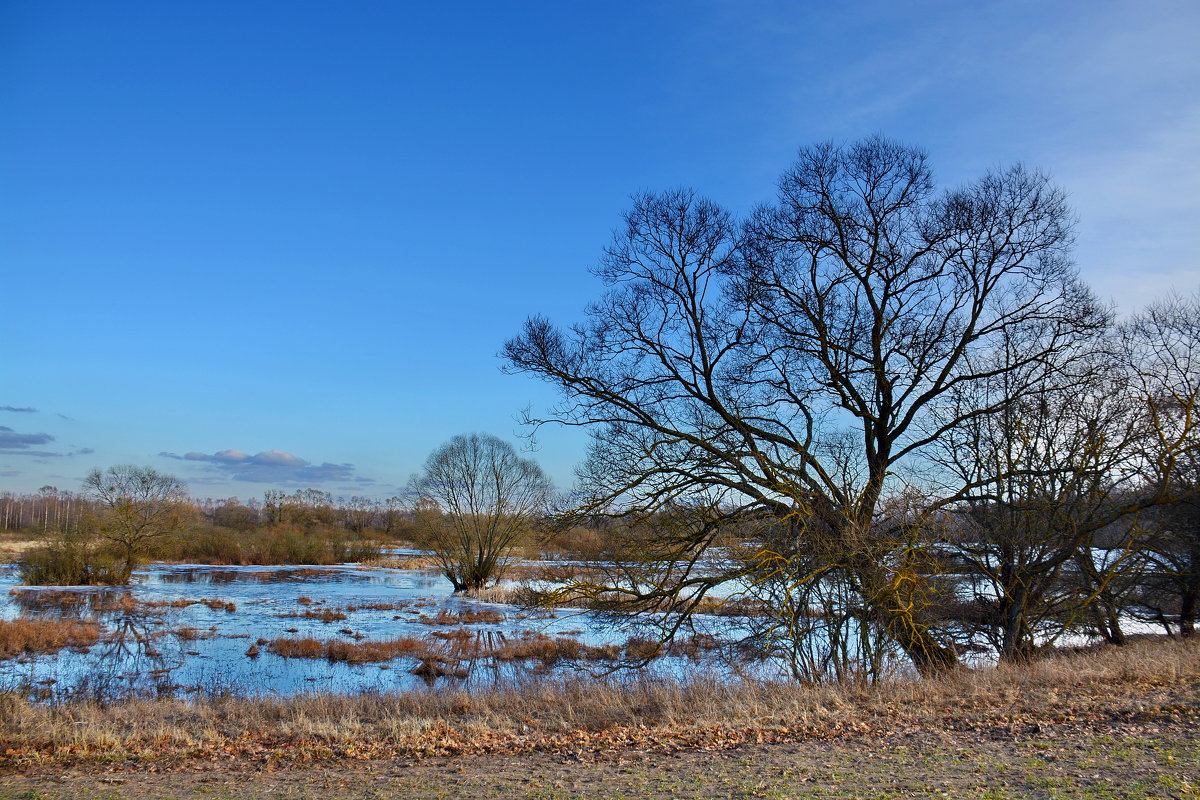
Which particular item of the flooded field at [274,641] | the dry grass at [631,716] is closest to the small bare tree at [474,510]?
the flooded field at [274,641]

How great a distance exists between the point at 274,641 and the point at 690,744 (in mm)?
17760

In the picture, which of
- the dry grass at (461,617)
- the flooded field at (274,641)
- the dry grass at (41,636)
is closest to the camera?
the flooded field at (274,641)

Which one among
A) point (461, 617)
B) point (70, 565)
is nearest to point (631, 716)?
point (461, 617)

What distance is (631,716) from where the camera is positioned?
9141 millimetres

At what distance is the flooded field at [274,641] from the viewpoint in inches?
634

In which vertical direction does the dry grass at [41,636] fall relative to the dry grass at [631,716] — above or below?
below

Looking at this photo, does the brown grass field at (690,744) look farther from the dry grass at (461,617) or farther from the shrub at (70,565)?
the shrub at (70,565)

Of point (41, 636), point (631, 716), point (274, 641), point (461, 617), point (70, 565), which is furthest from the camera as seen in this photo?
point (70, 565)

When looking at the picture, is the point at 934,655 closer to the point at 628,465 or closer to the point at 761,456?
the point at 761,456

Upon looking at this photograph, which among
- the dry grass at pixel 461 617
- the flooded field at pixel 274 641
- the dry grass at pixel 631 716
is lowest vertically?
the dry grass at pixel 461 617

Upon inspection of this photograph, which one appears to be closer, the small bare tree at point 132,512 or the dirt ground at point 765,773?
the dirt ground at point 765,773

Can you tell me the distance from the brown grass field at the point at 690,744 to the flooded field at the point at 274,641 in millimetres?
2802

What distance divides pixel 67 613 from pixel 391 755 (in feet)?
83.1

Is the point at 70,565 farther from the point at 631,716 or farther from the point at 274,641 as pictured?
the point at 631,716
